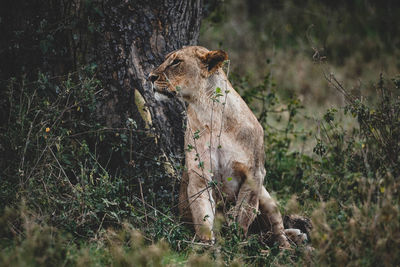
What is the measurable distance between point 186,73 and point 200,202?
1.26m

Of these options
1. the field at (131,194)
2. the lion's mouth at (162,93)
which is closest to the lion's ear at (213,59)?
the field at (131,194)

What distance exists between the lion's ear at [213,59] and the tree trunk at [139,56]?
788 millimetres

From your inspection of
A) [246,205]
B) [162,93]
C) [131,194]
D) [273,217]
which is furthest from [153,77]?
[273,217]

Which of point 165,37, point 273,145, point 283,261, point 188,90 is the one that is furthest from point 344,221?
point 273,145

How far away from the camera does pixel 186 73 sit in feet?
14.9

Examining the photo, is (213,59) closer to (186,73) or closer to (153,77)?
(186,73)

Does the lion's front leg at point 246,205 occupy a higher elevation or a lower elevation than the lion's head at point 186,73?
lower

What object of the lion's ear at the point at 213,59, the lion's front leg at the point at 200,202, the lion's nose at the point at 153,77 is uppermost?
the lion's ear at the point at 213,59

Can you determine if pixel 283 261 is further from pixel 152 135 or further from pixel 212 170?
pixel 152 135

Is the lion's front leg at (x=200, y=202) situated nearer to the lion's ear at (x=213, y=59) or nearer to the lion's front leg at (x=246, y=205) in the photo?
the lion's front leg at (x=246, y=205)

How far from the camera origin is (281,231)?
185 inches

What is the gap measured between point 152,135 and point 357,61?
9.40m

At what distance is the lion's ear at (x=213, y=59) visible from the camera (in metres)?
4.39

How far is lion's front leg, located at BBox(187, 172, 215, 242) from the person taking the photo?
4277 millimetres
